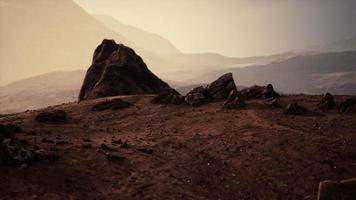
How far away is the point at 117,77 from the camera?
46.5 metres

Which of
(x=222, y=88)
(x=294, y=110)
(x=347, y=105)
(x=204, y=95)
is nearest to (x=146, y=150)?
(x=294, y=110)

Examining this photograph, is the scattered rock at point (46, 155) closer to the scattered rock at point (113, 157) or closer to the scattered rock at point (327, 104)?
the scattered rock at point (113, 157)

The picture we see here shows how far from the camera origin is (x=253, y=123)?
90.7ft

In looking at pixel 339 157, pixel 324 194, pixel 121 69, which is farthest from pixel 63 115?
pixel 324 194

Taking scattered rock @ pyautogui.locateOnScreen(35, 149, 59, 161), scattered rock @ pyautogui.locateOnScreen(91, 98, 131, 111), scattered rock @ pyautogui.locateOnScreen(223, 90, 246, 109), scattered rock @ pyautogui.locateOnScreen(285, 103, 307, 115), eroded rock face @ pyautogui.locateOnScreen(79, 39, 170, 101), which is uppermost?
eroded rock face @ pyautogui.locateOnScreen(79, 39, 170, 101)

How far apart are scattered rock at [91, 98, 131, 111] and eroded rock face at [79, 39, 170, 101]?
918 cm

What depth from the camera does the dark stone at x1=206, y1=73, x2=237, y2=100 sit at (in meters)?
36.6

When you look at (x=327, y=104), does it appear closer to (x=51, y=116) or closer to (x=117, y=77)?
(x=51, y=116)

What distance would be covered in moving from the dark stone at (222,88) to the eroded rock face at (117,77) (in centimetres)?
1223

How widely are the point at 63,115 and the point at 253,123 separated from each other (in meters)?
14.9

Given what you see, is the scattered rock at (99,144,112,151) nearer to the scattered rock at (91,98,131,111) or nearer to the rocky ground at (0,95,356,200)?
the rocky ground at (0,95,356,200)

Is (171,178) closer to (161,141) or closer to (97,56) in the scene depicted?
(161,141)

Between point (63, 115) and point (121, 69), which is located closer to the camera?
point (63, 115)

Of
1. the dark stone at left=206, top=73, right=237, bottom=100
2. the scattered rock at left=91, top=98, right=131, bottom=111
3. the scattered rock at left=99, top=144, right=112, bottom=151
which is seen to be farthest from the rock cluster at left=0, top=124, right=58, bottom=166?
the dark stone at left=206, top=73, right=237, bottom=100
